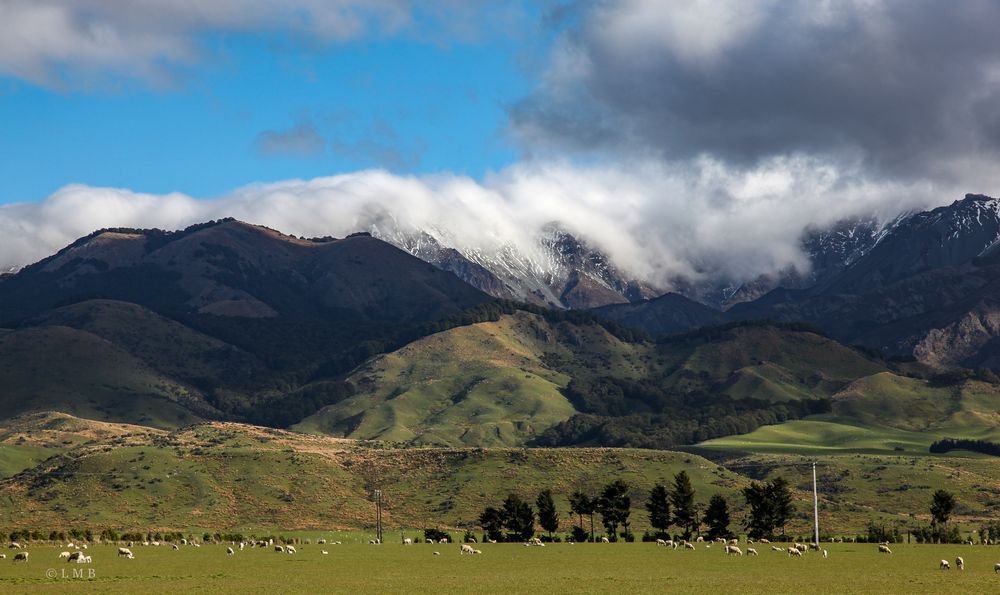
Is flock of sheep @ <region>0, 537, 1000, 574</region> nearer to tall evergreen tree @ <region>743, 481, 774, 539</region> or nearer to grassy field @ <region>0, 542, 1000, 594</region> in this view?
grassy field @ <region>0, 542, 1000, 594</region>

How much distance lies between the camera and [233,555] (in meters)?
154

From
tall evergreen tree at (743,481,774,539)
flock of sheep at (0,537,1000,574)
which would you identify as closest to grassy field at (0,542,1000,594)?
flock of sheep at (0,537,1000,574)

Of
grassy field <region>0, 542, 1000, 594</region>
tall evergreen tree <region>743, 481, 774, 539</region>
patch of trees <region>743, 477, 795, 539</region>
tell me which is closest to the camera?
grassy field <region>0, 542, 1000, 594</region>

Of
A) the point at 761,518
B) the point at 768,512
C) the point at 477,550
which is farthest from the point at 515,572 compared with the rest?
the point at 768,512

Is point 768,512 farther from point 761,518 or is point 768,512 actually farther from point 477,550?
point 477,550

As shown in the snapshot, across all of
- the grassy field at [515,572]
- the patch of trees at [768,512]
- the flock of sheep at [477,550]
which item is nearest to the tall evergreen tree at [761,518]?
the patch of trees at [768,512]

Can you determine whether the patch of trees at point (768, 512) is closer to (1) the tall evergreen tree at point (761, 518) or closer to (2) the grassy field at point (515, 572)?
(1) the tall evergreen tree at point (761, 518)

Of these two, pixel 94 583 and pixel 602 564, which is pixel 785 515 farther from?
pixel 94 583

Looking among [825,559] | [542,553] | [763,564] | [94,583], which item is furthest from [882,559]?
[94,583]

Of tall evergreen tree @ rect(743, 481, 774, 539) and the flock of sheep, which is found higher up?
tall evergreen tree @ rect(743, 481, 774, 539)

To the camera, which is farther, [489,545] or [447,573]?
[489,545]

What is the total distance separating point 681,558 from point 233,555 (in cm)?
5643

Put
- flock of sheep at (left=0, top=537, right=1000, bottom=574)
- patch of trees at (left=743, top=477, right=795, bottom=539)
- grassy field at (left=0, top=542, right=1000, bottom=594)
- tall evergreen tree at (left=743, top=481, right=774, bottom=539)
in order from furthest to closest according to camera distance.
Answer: patch of trees at (left=743, top=477, right=795, bottom=539)
tall evergreen tree at (left=743, top=481, right=774, bottom=539)
flock of sheep at (left=0, top=537, right=1000, bottom=574)
grassy field at (left=0, top=542, right=1000, bottom=594)

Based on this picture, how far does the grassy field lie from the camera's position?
324 feet
